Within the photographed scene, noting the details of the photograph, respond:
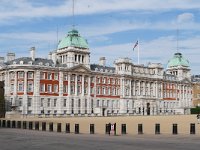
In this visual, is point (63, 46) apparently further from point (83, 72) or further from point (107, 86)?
point (107, 86)

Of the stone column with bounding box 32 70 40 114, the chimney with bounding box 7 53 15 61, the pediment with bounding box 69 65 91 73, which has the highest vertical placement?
the chimney with bounding box 7 53 15 61

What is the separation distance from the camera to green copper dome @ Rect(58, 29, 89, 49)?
368 feet

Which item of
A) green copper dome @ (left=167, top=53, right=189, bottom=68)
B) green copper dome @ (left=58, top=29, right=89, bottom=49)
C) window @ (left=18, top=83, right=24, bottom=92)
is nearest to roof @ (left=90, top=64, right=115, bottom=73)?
green copper dome @ (left=58, top=29, right=89, bottom=49)

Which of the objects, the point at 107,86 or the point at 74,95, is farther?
the point at 107,86

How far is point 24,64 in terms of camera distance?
3895 inches

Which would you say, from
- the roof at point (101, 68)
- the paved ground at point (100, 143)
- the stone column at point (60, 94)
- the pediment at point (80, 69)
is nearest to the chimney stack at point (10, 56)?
the stone column at point (60, 94)

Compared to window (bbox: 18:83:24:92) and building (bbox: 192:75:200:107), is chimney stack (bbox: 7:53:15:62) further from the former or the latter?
building (bbox: 192:75:200:107)

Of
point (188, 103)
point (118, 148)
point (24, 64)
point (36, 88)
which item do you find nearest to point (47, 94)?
point (36, 88)

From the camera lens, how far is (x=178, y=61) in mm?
153625

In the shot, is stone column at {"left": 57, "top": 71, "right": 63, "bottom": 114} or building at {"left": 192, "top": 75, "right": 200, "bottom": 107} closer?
stone column at {"left": 57, "top": 71, "right": 63, "bottom": 114}

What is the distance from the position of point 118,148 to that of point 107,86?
Result: 98.6 metres

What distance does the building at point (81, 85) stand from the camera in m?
99.4

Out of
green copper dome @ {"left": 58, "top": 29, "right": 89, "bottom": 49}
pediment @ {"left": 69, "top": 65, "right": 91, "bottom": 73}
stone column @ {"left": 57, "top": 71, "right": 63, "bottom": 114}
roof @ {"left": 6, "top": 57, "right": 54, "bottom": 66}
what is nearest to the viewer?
roof @ {"left": 6, "top": 57, "right": 54, "bottom": 66}

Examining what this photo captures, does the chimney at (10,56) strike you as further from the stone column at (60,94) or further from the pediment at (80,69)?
the pediment at (80,69)
